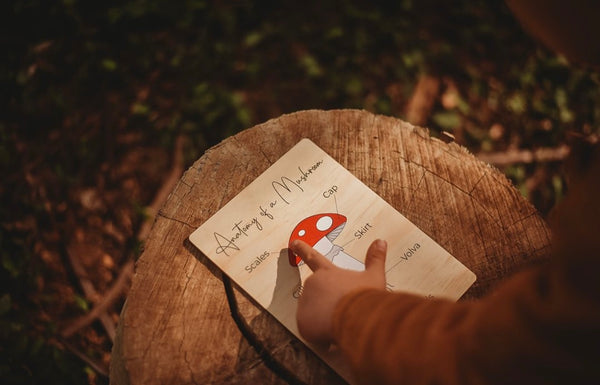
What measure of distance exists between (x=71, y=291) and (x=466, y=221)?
1559 millimetres

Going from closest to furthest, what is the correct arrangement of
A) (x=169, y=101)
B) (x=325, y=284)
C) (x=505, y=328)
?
1. (x=505, y=328)
2. (x=325, y=284)
3. (x=169, y=101)

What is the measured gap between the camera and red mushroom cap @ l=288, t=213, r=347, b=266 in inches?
38.8

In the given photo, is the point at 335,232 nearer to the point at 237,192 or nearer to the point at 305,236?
the point at 305,236

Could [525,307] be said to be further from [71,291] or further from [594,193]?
[71,291]

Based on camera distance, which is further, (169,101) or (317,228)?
(169,101)

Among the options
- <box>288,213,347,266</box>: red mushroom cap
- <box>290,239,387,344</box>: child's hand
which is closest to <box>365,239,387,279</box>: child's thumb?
<box>290,239,387,344</box>: child's hand

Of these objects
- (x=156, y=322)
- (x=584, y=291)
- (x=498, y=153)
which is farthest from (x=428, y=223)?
(x=498, y=153)

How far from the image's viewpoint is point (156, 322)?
889 millimetres

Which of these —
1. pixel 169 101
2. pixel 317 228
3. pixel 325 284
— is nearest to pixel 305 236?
pixel 317 228

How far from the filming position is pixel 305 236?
99 centimetres

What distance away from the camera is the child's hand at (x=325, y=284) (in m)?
0.86

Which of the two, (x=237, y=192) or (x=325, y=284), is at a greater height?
(x=237, y=192)

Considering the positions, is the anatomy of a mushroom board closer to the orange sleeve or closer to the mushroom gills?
the mushroom gills

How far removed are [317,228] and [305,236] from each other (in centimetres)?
4
